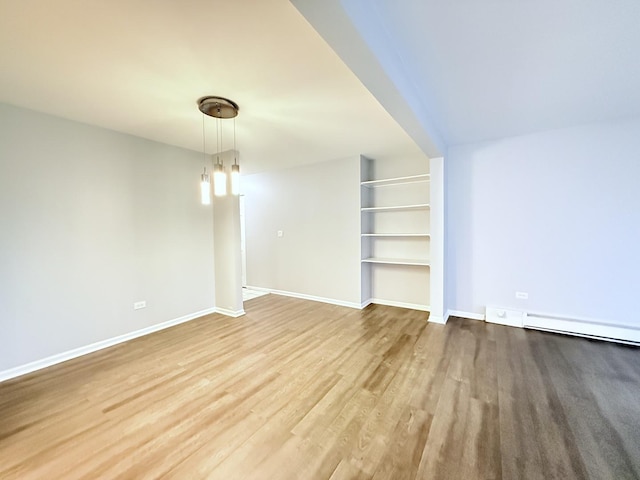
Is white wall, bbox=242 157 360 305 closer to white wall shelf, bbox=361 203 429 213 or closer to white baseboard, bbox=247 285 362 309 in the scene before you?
white baseboard, bbox=247 285 362 309

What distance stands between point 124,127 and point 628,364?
5.97m

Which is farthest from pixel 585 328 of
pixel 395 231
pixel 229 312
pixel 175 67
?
pixel 175 67

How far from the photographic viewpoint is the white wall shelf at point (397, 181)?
161 inches

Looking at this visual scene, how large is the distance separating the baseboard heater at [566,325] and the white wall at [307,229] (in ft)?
6.87

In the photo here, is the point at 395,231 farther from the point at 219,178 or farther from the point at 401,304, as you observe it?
the point at 219,178

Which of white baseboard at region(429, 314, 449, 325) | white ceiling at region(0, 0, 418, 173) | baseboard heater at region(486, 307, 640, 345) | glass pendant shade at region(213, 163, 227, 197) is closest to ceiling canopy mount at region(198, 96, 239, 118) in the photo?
white ceiling at region(0, 0, 418, 173)

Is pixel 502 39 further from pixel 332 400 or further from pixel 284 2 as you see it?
pixel 332 400

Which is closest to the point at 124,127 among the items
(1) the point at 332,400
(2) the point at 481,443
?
(1) the point at 332,400

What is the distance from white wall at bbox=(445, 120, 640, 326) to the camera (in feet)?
9.92

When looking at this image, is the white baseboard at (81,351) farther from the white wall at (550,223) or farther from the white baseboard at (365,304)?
the white wall at (550,223)

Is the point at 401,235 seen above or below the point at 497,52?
below

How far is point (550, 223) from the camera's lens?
3354 mm

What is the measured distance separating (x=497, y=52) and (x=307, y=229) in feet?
12.3

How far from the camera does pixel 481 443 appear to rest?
1.65 m
